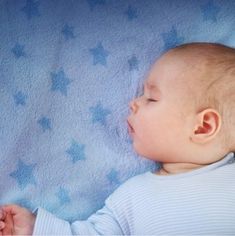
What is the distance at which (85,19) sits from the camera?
129 cm

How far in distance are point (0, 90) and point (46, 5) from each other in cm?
27

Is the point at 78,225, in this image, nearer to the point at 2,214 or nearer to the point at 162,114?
the point at 2,214

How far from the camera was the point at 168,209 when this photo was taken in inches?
46.0

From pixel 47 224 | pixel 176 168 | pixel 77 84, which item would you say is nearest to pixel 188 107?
pixel 176 168

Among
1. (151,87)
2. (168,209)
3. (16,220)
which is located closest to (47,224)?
(16,220)

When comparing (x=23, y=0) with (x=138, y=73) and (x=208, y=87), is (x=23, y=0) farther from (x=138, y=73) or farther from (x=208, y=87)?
(x=208, y=87)

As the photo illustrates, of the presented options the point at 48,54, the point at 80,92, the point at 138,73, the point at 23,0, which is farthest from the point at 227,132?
the point at 23,0

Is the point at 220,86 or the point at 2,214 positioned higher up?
the point at 220,86

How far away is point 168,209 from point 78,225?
24cm

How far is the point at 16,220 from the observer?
1.18 metres

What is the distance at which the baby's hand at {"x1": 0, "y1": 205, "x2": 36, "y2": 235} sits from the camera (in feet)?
3.82

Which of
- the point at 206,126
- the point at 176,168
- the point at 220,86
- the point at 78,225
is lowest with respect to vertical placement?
the point at 78,225

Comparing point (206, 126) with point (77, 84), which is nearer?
point (206, 126)

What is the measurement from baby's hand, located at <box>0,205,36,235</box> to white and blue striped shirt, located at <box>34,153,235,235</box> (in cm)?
2
